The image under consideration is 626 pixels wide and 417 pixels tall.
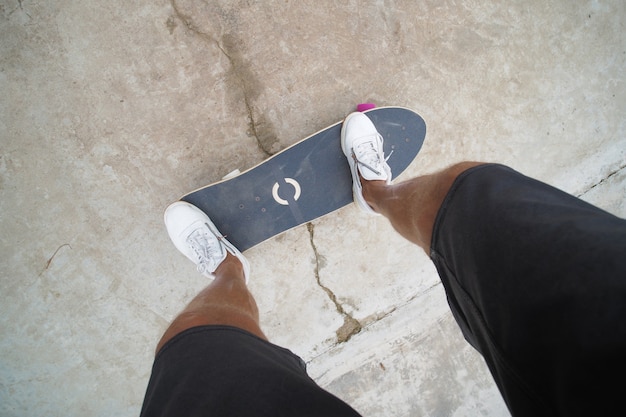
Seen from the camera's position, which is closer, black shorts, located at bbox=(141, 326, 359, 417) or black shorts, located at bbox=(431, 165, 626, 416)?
black shorts, located at bbox=(431, 165, 626, 416)

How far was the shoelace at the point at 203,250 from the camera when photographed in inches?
50.9

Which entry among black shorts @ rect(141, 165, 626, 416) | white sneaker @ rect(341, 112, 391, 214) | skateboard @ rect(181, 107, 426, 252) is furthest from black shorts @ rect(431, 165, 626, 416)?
skateboard @ rect(181, 107, 426, 252)

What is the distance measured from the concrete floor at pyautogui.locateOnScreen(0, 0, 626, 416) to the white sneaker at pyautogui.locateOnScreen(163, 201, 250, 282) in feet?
0.35

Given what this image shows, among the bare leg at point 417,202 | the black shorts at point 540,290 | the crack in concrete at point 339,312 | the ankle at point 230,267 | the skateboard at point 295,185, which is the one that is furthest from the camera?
the crack in concrete at point 339,312

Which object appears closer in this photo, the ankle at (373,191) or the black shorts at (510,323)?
the black shorts at (510,323)

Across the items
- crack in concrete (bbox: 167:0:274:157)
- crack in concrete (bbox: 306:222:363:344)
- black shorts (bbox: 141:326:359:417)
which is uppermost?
crack in concrete (bbox: 167:0:274:157)

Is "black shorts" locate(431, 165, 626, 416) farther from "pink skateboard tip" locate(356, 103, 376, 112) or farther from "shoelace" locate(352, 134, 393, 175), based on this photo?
"pink skateboard tip" locate(356, 103, 376, 112)

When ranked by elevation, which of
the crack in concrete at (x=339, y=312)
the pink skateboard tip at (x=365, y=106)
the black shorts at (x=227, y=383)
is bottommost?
the crack in concrete at (x=339, y=312)

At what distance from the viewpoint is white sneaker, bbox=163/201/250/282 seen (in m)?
1.30

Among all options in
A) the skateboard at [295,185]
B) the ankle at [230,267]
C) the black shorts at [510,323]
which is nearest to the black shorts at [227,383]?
the black shorts at [510,323]

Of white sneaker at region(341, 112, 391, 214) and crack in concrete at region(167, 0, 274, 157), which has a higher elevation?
crack in concrete at region(167, 0, 274, 157)

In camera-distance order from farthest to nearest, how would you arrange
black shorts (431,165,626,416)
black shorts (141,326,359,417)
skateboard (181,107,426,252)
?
1. skateboard (181,107,426,252)
2. black shorts (141,326,359,417)
3. black shorts (431,165,626,416)

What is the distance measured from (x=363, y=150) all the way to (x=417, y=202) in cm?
46

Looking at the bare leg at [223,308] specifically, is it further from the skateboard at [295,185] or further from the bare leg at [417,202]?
the bare leg at [417,202]
